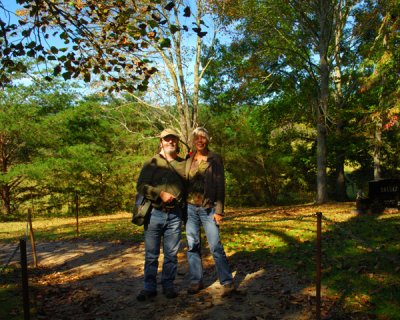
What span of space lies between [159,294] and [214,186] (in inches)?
62.7

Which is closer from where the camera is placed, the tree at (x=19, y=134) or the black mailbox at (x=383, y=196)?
the black mailbox at (x=383, y=196)

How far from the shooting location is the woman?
4629 millimetres

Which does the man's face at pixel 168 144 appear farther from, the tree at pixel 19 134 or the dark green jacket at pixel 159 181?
the tree at pixel 19 134

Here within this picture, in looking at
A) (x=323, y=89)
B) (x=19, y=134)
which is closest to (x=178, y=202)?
(x=323, y=89)

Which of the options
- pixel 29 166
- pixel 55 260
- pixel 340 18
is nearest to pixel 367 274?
pixel 55 260

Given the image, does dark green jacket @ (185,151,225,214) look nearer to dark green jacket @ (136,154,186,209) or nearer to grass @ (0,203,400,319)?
dark green jacket @ (136,154,186,209)

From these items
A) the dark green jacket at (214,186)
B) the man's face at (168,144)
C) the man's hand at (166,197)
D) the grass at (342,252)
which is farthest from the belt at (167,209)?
the grass at (342,252)

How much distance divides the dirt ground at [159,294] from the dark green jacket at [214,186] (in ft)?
3.76

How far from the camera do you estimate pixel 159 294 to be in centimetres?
485

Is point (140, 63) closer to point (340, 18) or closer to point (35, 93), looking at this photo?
point (340, 18)

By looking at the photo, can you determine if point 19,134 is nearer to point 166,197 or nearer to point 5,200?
point 5,200

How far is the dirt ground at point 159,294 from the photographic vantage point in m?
4.24

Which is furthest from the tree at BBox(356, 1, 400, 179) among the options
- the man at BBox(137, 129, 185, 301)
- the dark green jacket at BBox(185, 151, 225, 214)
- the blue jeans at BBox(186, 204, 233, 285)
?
the man at BBox(137, 129, 185, 301)

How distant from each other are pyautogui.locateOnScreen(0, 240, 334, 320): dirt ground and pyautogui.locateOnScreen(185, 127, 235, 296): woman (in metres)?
0.35
